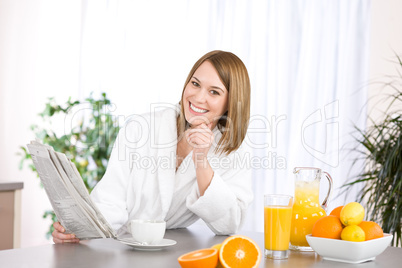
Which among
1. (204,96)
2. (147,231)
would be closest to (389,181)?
(204,96)

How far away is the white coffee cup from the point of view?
4.41 feet

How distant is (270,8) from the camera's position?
3.35 meters

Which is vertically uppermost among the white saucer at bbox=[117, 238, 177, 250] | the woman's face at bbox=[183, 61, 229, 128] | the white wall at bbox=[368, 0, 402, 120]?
the white wall at bbox=[368, 0, 402, 120]

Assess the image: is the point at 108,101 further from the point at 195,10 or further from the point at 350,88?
the point at 350,88

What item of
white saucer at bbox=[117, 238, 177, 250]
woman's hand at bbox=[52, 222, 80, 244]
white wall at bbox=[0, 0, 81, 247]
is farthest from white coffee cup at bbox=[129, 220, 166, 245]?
white wall at bbox=[0, 0, 81, 247]

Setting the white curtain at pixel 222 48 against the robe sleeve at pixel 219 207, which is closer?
the robe sleeve at pixel 219 207

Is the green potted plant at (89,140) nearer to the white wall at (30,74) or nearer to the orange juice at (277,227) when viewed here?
the white wall at (30,74)

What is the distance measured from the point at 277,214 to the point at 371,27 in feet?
6.69

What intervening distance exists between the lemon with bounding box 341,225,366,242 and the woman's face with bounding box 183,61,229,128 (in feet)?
2.89

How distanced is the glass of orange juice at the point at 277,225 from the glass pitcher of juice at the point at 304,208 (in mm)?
97

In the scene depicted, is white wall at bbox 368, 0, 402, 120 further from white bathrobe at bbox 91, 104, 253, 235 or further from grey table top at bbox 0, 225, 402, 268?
grey table top at bbox 0, 225, 402, 268

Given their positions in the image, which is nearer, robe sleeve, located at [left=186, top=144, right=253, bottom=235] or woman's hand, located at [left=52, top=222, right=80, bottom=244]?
woman's hand, located at [left=52, top=222, right=80, bottom=244]

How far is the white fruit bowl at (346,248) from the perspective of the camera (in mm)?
1276

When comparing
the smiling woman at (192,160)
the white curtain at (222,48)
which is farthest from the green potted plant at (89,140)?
the smiling woman at (192,160)
